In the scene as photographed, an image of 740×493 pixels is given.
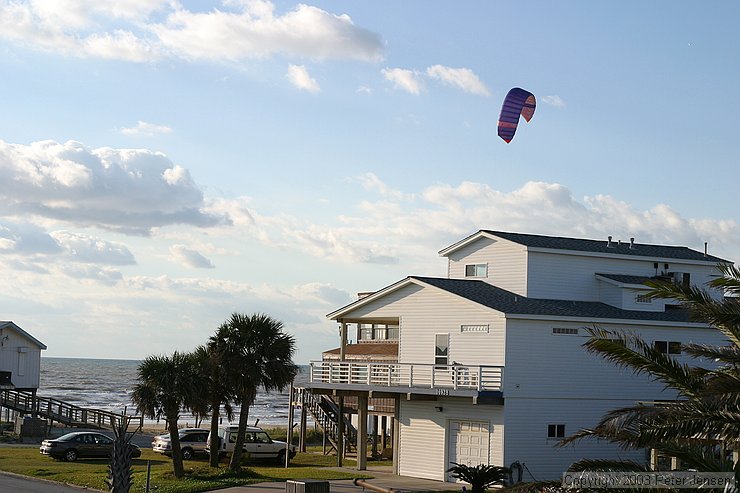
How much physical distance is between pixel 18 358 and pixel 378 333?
76.2 ft

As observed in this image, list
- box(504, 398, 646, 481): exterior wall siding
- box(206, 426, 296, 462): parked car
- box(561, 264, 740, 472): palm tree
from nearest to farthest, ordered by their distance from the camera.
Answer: box(561, 264, 740, 472): palm tree → box(504, 398, 646, 481): exterior wall siding → box(206, 426, 296, 462): parked car

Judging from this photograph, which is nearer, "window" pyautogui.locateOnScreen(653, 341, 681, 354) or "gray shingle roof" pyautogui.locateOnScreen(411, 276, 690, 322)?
"gray shingle roof" pyautogui.locateOnScreen(411, 276, 690, 322)

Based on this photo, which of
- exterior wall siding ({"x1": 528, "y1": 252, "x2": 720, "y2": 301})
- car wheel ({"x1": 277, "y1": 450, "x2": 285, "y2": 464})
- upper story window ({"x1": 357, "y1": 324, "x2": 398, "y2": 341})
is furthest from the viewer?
upper story window ({"x1": 357, "y1": 324, "x2": 398, "y2": 341})

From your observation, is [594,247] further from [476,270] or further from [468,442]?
[468,442]

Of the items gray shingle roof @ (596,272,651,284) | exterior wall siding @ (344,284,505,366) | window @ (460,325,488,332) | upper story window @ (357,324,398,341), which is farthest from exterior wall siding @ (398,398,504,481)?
upper story window @ (357,324,398,341)

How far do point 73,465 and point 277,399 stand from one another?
10776cm

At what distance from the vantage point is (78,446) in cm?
4834

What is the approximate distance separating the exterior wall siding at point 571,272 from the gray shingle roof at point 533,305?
0.55 metres

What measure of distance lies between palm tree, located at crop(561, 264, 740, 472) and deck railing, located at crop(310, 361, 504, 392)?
18850mm

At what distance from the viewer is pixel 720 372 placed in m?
18.4

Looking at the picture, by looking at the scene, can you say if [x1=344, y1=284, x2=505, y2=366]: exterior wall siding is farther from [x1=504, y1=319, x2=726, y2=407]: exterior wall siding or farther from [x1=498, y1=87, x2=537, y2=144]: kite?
[x1=498, y1=87, x2=537, y2=144]: kite

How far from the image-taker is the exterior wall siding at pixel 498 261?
42.5 metres

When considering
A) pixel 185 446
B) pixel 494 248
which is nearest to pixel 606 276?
pixel 494 248

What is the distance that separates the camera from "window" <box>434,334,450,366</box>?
41.2 meters
